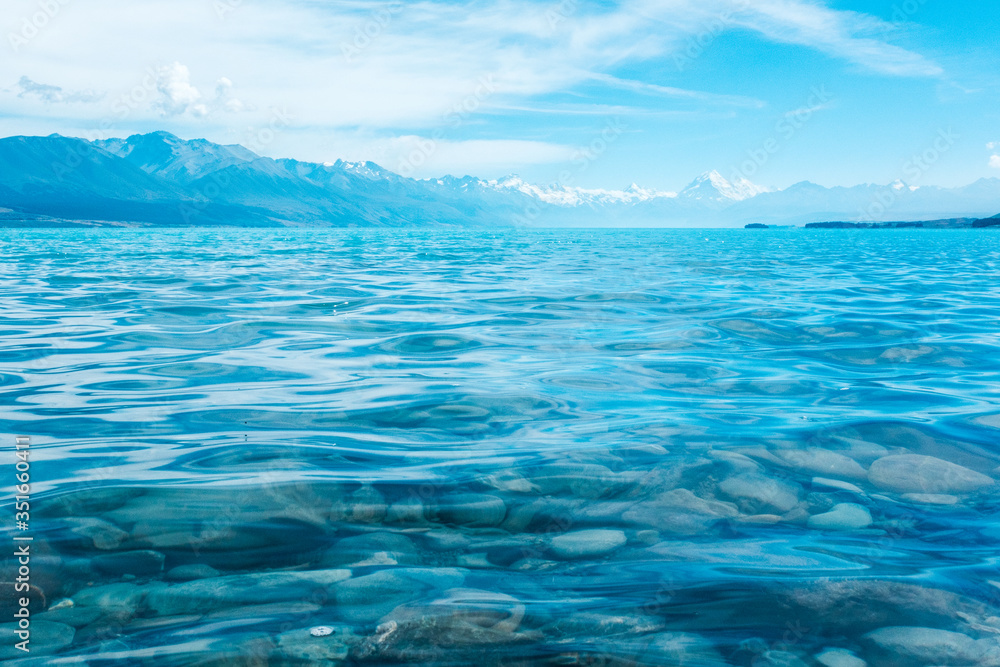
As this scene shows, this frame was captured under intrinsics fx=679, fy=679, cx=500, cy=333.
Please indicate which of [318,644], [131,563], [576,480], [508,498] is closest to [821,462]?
[576,480]

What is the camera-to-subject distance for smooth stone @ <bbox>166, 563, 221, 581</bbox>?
4051 millimetres

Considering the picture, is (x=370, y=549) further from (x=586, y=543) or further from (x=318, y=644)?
(x=586, y=543)

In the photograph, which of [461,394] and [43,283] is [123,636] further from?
[43,283]

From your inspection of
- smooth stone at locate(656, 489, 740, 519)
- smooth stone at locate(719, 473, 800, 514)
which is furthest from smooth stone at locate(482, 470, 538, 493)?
smooth stone at locate(719, 473, 800, 514)

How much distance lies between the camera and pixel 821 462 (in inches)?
237

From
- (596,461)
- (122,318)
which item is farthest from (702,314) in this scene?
(122,318)

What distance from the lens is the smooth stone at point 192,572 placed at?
13.3ft

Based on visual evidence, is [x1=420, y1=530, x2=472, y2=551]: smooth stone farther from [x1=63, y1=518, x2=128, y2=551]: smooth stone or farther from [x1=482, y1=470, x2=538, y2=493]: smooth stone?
[x1=63, y1=518, x2=128, y2=551]: smooth stone

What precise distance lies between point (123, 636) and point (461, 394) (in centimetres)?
511

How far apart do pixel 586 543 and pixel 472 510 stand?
0.90m

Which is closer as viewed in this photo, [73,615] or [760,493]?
[73,615]

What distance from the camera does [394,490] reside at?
5.29 meters

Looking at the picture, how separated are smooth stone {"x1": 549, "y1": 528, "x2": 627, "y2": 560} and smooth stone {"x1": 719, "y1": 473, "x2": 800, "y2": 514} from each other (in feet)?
3.76

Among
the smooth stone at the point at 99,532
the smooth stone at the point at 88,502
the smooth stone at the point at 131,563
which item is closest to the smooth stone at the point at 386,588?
the smooth stone at the point at 131,563
